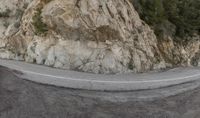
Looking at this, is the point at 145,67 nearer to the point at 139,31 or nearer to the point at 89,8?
the point at 139,31

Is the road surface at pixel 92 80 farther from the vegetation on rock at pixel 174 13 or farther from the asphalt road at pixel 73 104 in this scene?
the vegetation on rock at pixel 174 13

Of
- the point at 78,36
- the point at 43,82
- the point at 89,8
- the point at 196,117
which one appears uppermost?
the point at 89,8

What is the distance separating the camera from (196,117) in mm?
11156

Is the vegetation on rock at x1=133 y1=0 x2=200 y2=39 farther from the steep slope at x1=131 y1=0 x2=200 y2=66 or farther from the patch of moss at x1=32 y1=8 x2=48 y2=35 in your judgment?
the patch of moss at x1=32 y1=8 x2=48 y2=35

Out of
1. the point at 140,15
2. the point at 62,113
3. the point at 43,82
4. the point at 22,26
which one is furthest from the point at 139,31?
the point at 62,113

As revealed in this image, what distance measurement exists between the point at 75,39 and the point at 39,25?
6.29 feet

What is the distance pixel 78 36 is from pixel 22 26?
2995mm

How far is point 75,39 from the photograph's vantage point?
17109 millimetres

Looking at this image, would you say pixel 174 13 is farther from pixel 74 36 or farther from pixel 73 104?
pixel 73 104

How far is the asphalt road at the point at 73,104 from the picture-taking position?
9.64 m

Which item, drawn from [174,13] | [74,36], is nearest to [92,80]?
[74,36]

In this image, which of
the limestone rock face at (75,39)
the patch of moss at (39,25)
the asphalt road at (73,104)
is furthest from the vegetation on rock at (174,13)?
the asphalt road at (73,104)

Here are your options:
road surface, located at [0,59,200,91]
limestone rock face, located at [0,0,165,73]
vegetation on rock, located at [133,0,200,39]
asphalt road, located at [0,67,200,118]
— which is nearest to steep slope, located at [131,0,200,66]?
vegetation on rock, located at [133,0,200,39]

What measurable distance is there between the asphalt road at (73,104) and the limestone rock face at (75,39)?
4.03 meters
